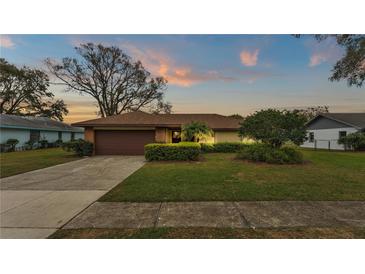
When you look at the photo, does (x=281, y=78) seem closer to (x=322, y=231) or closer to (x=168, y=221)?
(x=322, y=231)

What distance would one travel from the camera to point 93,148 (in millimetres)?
14312

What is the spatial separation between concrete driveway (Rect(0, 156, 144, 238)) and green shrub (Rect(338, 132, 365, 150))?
2026 centimetres

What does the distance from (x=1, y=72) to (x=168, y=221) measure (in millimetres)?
37196

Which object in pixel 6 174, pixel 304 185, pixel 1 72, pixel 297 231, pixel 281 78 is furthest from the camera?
pixel 1 72

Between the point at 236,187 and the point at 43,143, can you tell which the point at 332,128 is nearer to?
the point at 236,187

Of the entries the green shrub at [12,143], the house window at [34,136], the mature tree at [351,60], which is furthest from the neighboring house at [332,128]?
the house window at [34,136]

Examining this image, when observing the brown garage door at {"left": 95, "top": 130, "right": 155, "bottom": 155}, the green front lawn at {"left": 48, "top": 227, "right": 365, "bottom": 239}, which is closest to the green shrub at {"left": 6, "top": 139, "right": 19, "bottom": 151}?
the brown garage door at {"left": 95, "top": 130, "right": 155, "bottom": 155}

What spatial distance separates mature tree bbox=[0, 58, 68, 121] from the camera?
91.4ft

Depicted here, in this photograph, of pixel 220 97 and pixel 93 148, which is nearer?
pixel 93 148

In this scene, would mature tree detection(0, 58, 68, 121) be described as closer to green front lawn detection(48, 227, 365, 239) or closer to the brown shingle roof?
the brown shingle roof

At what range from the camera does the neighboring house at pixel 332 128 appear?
1857 centimetres

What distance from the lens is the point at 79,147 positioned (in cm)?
1340

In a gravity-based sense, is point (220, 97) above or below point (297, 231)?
above
